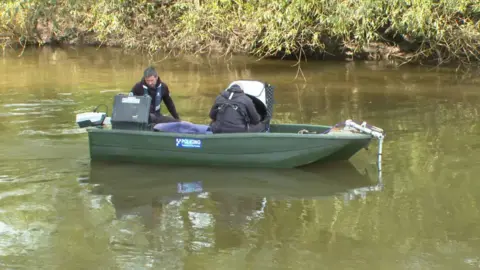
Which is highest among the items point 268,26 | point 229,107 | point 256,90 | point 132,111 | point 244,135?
point 268,26

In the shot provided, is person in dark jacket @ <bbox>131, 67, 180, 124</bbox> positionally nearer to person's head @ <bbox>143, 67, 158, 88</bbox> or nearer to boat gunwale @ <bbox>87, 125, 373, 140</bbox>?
person's head @ <bbox>143, 67, 158, 88</bbox>

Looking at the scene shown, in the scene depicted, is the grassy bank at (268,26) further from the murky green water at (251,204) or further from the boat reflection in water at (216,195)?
the boat reflection in water at (216,195)

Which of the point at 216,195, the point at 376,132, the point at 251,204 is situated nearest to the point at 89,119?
the point at 216,195

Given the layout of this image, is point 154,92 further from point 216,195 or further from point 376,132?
point 376,132

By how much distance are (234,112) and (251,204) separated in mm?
1281

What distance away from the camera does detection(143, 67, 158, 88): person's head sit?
840 centimetres

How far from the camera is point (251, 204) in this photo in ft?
23.1

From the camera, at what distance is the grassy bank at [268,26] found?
15.0 meters

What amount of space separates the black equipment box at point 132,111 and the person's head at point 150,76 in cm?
40

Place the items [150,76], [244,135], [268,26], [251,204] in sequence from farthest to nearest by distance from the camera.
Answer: [268,26], [150,76], [244,135], [251,204]

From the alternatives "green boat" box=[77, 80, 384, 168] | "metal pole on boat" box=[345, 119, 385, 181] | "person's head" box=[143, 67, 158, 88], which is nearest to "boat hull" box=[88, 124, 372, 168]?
"green boat" box=[77, 80, 384, 168]

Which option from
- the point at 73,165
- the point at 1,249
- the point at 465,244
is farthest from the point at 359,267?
the point at 73,165

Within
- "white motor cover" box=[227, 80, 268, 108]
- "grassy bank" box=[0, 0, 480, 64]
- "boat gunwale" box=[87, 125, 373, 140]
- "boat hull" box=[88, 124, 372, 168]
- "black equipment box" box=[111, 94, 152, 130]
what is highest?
"grassy bank" box=[0, 0, 480, 64]

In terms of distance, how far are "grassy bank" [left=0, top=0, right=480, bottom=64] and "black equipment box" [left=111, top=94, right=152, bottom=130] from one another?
303 inches
